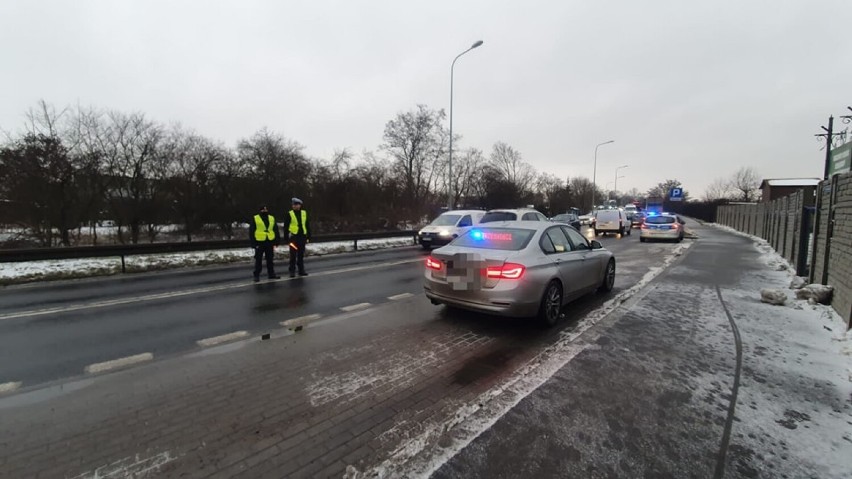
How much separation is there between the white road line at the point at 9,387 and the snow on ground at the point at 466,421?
363 centimetres

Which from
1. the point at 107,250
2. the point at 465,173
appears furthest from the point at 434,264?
the point at 465,173

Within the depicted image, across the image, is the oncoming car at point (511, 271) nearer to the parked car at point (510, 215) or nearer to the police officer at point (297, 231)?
the police officer at point (297, 231)

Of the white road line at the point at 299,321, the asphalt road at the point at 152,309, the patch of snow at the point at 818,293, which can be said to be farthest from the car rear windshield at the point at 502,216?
the white road line at the point at 299,321

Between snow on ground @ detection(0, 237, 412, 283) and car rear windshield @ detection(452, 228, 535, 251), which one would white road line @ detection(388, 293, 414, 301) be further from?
snow on ground @ detection(0, 237, 412, 283)

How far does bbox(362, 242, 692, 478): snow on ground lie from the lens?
2531mm

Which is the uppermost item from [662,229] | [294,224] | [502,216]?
[502,216]

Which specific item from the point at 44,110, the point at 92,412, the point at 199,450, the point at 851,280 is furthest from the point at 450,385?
the point at 44,110

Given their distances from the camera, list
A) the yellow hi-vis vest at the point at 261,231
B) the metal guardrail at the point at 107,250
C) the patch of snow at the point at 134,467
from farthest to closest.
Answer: the metal guardrail at the point at 107,250, the yellow hi-vis vest at the point at 261,231, the patch of snow at the point at 134,467

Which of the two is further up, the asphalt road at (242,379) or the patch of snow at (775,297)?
the patch of snow at (775,297)

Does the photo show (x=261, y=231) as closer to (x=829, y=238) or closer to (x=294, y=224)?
(x=294, y=224)

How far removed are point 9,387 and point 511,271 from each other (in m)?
5.49

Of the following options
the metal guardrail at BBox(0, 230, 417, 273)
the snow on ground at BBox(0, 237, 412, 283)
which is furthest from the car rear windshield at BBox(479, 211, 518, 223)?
the metal guardrail at BBox(0, 230, 417, 273)

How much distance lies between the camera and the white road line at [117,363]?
409cm

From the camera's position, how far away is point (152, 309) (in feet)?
21.6
